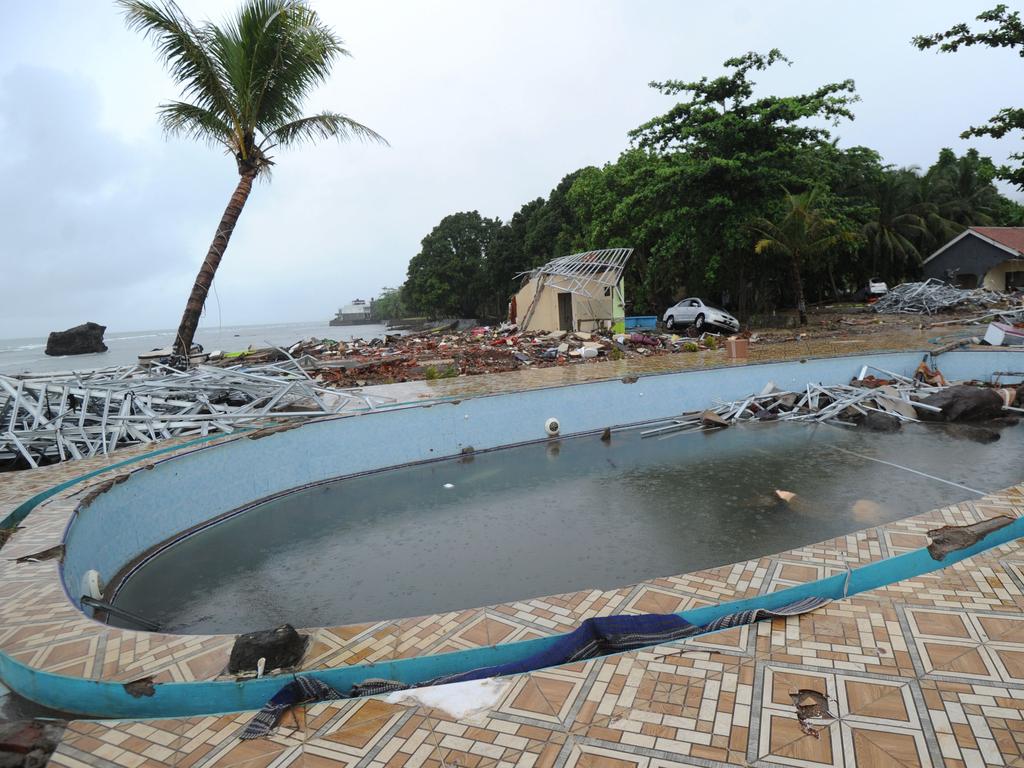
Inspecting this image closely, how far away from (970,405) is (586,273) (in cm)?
1414

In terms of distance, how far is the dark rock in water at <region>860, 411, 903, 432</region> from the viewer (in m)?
9.27

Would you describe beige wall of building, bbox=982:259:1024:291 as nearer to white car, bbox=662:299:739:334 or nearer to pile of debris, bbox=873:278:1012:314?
pile of debris, bbox=873:278:1012:314

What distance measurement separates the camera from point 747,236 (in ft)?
70.1

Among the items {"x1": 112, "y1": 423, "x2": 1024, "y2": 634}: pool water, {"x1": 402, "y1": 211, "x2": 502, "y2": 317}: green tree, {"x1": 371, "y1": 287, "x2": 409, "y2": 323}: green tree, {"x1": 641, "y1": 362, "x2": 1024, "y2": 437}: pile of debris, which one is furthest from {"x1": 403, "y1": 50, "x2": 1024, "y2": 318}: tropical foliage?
{"x1": 371, "y1": 287, "x2": 409, "y2": 323}: green tree

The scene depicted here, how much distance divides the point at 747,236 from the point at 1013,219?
3083 cm

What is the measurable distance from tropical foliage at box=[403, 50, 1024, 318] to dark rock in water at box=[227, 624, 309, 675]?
2069cm

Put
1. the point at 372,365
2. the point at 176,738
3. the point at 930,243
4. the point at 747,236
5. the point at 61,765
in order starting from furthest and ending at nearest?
1. the point at 930,243
2. the point at 747,236
3. the point at 372,365
4. the point at 176,738
5. the point at 61,765

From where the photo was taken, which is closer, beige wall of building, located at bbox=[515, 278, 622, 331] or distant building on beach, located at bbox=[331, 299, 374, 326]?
beige wall of building, located at bbox=[515, 278, 622, 331]

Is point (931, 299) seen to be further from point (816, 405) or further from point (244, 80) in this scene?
point (244, 80)

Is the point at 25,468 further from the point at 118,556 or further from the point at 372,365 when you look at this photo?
the point at 372,365

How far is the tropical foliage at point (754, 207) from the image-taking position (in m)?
20.7

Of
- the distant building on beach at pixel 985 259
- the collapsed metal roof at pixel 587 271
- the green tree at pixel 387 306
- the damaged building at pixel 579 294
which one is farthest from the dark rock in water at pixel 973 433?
the green tree at pixel 387 306

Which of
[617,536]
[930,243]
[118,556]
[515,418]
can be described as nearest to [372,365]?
[515,418]

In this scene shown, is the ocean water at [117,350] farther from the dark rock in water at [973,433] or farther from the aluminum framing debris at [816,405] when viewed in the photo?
the dark rock in water at [973,433]
